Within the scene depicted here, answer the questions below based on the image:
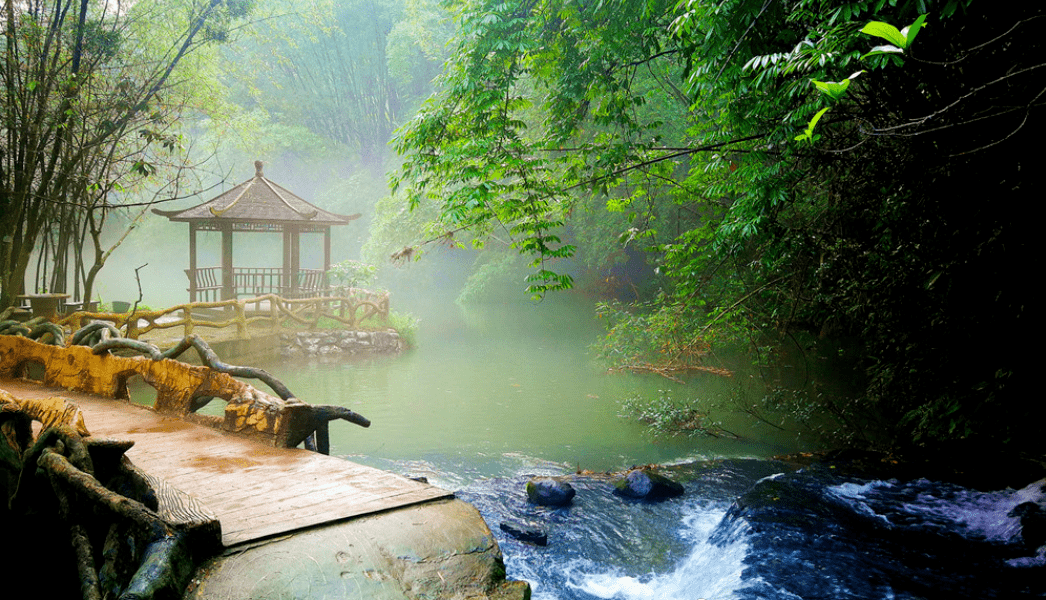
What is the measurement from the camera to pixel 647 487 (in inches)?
244

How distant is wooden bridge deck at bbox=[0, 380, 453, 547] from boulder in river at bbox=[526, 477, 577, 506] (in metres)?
3.11

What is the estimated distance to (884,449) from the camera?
22.4 ft

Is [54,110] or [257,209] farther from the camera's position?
[257,209]

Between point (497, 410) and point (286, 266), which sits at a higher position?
point (286, 266)

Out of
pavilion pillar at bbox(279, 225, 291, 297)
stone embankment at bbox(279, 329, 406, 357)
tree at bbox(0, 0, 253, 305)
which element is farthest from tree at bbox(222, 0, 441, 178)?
tree at bbox(0, 0, 253, 305)

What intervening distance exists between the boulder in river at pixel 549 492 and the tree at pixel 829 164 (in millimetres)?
2138

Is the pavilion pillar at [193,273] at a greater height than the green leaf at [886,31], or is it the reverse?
the green leaf at [886,31]

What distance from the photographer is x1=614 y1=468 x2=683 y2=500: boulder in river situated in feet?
20.2

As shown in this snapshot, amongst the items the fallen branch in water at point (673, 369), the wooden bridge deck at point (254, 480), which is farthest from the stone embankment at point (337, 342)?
the wooden bridge deck at point (254, 480)

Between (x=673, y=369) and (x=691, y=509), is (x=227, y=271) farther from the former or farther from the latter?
(x=691, y=509)

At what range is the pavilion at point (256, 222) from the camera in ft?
47.8

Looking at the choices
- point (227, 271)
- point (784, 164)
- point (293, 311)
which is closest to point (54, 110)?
point (293, 311)

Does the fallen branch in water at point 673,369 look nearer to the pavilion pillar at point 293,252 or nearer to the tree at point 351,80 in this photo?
the pavilion pillar at point 293,252

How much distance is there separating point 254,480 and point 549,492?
360cm
